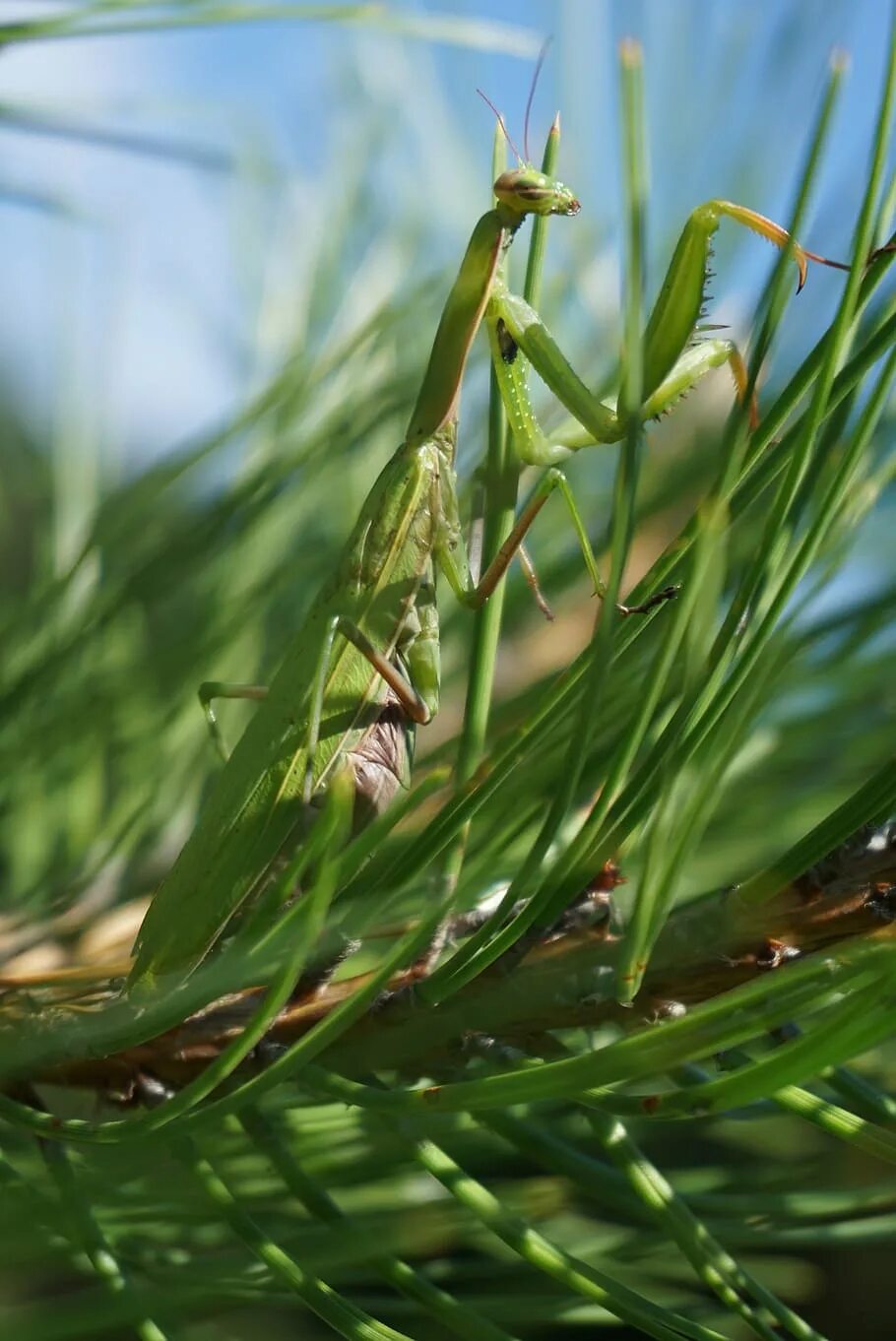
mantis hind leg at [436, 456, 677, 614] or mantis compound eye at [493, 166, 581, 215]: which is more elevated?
mantis compound eye at [493, 166, 581, 215]

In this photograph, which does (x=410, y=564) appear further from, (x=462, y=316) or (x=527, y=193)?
(x=527, y=193)

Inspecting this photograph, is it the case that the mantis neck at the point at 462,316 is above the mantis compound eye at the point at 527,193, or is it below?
below

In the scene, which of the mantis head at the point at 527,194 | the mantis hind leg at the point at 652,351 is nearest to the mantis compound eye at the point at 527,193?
the mantis head at the point at 527,194

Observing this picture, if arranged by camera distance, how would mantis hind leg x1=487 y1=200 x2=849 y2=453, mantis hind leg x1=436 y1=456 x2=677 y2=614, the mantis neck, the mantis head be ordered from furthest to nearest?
1. the mantis neck
2. the mantis head
3. mantis hind leg x1=487 y1=200 x2=849 y2=453
4. mantis hind leg x1=436 y1=456 x2=677 y2=614

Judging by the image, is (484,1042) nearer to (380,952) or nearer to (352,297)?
(380,952)

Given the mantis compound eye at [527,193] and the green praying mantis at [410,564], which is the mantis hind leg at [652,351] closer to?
the green praying mantis at [410,564]

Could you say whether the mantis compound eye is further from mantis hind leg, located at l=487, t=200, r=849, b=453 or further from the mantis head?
mantis hind leg, located at l=487, t=200, r=849, b=453

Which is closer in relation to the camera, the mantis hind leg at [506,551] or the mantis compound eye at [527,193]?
the mantis hind leg at [506,551]

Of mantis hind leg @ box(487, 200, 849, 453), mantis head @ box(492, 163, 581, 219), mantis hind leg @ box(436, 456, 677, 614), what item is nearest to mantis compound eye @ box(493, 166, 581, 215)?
mantis head @ box(492, 163, 581, 219)
